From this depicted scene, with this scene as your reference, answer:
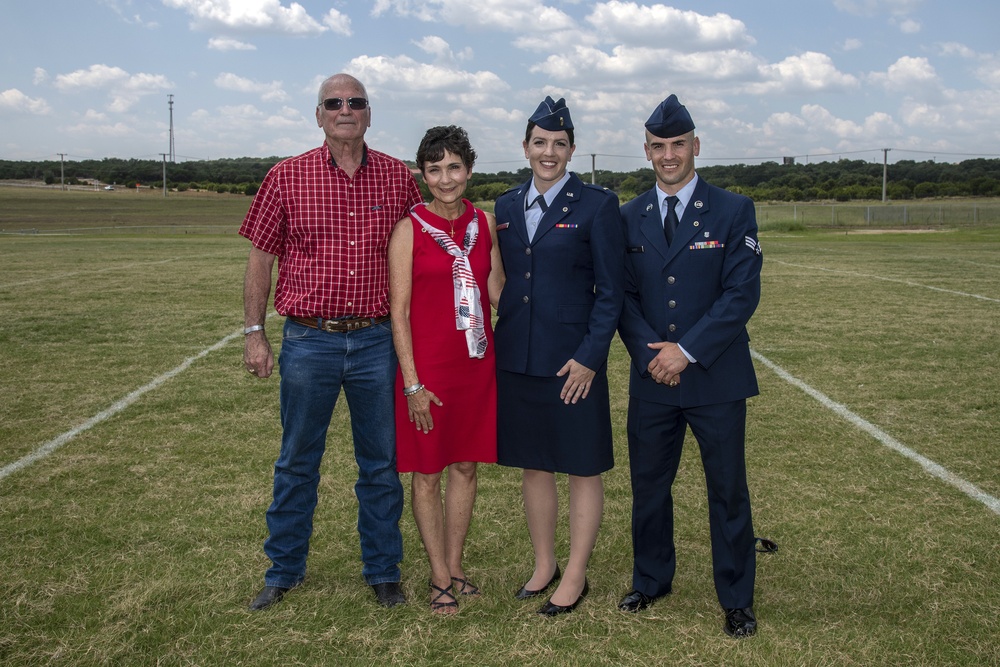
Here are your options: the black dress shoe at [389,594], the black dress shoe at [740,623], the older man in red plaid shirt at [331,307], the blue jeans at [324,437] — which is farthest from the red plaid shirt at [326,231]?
the black dress shoe at [740,623]

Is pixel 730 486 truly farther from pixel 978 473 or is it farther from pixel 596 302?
pixel 978 473

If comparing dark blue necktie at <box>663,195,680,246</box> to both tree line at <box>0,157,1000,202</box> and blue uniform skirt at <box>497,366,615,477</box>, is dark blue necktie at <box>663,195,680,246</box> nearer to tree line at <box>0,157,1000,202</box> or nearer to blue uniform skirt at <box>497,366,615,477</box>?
blue uniform skirt at <box>497,366,615,477</box>

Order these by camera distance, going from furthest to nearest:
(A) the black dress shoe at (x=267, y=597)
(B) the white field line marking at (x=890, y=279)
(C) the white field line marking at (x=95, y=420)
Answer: (B) the white field line marking at (x=890, y=279)
(C) the white field line marking at (x=95, y=420)
(A) the black dress shoe at (x=267, y=597)

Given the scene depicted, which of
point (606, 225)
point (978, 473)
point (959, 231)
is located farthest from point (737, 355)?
point (959, 231)

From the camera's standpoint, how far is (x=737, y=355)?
139 inches

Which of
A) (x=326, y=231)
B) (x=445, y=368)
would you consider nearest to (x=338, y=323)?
(x=326, y=231)

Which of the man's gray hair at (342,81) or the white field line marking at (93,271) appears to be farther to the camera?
the white field line marking at (93,271)

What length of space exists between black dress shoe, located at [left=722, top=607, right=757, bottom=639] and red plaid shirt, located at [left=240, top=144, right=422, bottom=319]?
1.80m

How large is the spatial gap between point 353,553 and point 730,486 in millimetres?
1864

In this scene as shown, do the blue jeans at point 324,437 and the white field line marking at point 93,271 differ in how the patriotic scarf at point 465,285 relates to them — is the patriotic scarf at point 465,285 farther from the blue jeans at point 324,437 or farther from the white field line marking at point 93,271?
the white field line marking at point 93,271

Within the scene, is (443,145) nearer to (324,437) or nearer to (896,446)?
(324,437)

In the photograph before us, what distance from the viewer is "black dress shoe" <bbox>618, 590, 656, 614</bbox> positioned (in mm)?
3648

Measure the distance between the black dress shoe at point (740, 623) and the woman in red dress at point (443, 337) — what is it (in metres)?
1.07

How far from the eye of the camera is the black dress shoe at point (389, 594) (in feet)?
12.3
